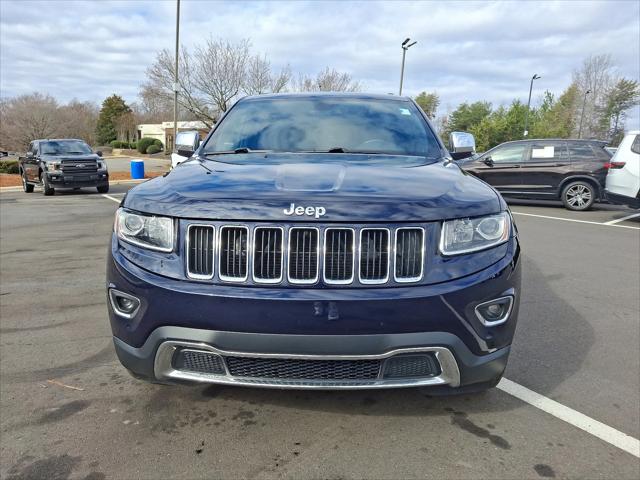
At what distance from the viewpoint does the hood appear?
215 centimetres

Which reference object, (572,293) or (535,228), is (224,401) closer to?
(572,293)

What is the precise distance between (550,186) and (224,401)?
39.5 feet

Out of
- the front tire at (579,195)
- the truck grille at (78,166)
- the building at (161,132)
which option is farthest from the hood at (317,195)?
the building at (161,132)

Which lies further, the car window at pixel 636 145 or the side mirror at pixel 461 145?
the car window at pixel 636 145

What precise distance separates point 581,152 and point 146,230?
41.7 ft

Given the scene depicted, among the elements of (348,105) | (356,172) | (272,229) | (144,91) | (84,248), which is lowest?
(84,248)

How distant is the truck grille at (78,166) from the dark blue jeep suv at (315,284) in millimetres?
14566

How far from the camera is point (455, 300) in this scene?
2096 millimetres

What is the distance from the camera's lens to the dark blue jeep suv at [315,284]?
2.07m

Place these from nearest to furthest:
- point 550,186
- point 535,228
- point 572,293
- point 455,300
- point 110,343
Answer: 1. point 455,300
2. point 110,343
3. point 572,293
4. point 535,228
5. point 550,186

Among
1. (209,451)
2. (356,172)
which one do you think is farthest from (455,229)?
(209,451)

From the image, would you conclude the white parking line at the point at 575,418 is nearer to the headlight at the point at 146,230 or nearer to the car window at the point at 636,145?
the headlight at the point at 146,230

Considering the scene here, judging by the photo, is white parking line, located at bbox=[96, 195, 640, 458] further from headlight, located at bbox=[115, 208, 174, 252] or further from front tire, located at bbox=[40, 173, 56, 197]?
front tire, located at bbox=[40, 173, 56, 197]

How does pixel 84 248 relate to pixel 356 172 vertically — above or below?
below
